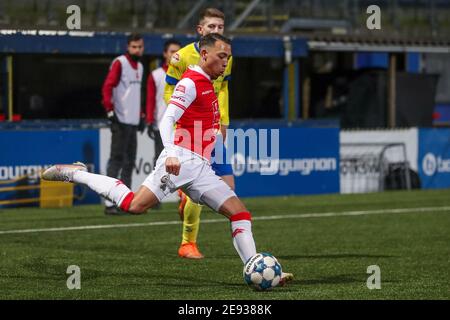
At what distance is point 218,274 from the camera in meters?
10.3

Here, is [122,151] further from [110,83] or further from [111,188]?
[111,188]

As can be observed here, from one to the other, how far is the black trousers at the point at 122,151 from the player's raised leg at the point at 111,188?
Result: 6903 mm

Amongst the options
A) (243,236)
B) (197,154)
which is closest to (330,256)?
(243,236)

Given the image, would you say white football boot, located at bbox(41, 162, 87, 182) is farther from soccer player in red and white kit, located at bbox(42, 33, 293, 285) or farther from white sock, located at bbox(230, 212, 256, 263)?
white sock, located at bbox(230, 212, 256, 263)

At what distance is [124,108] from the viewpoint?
17.1 m

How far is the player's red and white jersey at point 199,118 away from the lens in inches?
372

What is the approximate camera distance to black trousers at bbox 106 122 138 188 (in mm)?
17016

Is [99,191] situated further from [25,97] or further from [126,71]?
[25,97]

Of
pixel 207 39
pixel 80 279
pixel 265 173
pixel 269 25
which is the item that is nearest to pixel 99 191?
pixel 80 279

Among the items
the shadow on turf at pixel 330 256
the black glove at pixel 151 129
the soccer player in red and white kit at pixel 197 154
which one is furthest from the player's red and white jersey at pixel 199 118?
the black glove at pixel 151 129

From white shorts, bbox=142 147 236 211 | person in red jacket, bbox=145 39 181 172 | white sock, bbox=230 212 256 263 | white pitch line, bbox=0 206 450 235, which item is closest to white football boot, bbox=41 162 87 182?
white shorts, bbox=142 147 236 211

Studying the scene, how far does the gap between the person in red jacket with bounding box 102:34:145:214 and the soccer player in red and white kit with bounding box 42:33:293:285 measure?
725cm

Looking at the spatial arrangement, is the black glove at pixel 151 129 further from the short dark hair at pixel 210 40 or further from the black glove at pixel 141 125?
the short dark hair at pixel 210 40
